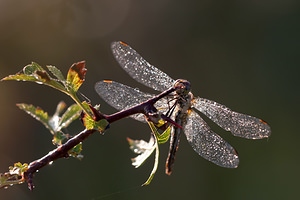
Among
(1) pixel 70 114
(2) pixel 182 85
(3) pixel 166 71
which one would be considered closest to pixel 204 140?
(2) pixel 182 85

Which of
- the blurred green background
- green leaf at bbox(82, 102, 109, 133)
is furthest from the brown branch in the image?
the blurred green background

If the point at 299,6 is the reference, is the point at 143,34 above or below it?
below

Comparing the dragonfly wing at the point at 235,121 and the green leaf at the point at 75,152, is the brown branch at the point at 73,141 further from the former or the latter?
the dragonfly wing at the point at 235,121

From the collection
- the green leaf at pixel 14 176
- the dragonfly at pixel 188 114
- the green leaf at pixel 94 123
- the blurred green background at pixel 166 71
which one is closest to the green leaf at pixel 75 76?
the green leaf at pixel 94 123

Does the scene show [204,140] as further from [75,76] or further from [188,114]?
[75,76]

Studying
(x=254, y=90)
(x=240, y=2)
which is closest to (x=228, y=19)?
(x=240, y=2)

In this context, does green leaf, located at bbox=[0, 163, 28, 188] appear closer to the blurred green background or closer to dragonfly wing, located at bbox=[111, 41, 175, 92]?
dragonfly wing, located at bbox=[111, 41, 175, 92]

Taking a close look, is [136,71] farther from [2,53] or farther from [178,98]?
[2,53]
